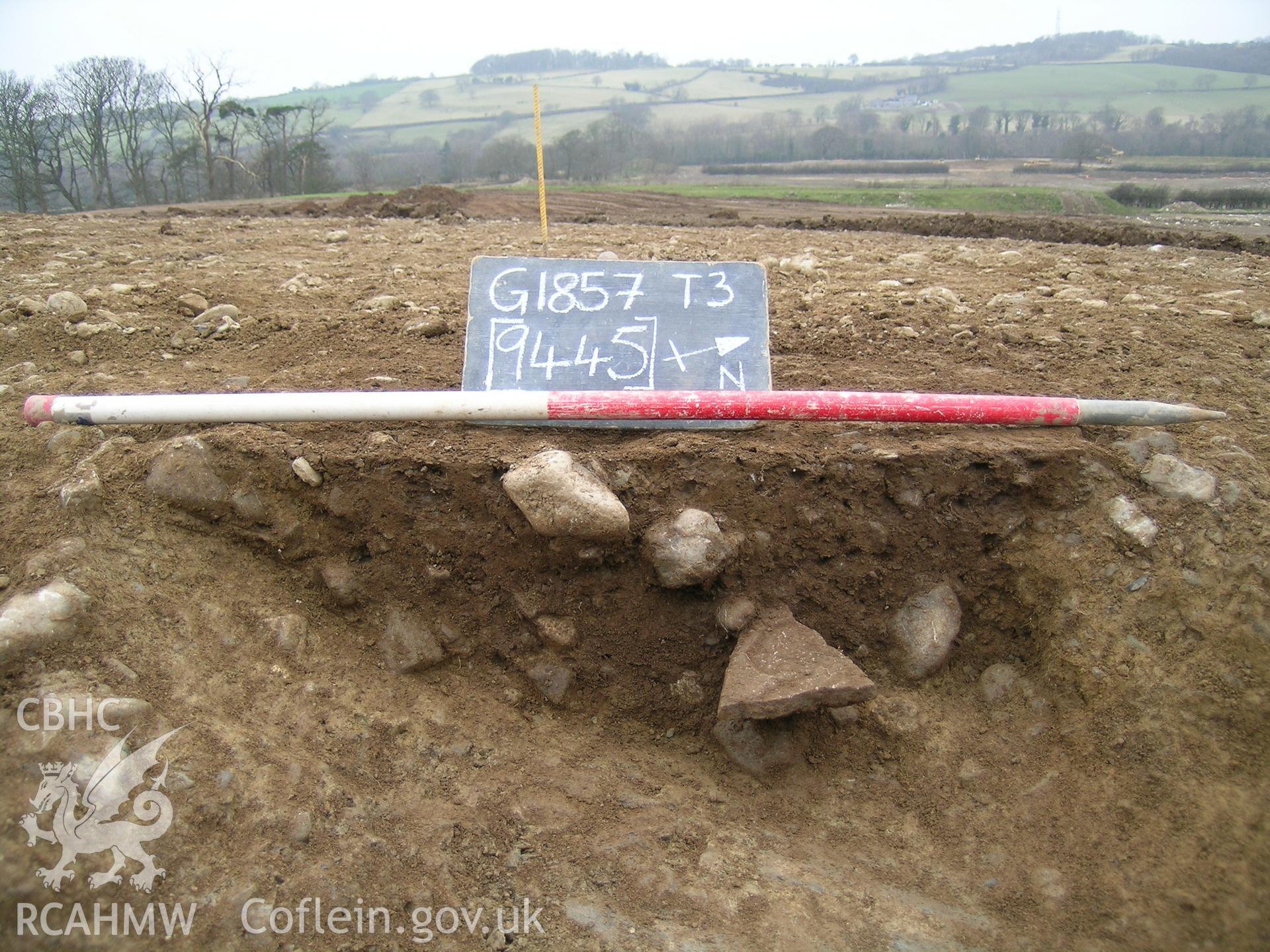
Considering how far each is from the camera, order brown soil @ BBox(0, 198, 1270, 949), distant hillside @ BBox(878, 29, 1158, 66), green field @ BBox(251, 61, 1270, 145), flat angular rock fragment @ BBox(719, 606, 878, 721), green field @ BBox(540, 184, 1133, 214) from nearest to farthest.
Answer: brown soil @ BBox(0, 198, 1270, 949) < flat angular rock fragment @ BBox(719, 606, 878, 721) < green field @ BBox(540, 184, 1133, 214) < green field @ BBox(251, 61, 1270, 145) < distant hillside @ BBox(878, 29, 1158, 66)

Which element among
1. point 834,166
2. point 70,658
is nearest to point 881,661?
point 70,658

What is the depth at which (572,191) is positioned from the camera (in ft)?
60.2

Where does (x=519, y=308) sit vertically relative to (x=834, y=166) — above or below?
below

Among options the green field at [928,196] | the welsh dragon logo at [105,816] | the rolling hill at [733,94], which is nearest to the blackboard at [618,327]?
the welsh dragon logo at [105,816]

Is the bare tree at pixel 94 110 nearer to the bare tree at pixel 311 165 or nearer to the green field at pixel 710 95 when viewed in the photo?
the bare tree at pixel 311 165

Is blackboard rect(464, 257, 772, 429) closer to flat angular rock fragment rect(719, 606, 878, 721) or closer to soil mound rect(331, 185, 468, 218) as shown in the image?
flat angular rock fragment rect(719, 606, 878, 721)

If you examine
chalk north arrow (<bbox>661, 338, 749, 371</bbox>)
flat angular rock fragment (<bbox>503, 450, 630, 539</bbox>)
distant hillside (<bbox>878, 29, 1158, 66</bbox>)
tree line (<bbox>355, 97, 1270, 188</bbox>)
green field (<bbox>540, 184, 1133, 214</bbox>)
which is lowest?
flat angular rock fragment (<bbox>503, 450, 630, 539</bbox>)

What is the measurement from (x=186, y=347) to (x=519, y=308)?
6.44 feet

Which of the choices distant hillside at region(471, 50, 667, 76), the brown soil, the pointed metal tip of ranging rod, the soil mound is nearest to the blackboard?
the brown soil

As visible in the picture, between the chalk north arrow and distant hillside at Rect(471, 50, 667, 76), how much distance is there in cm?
7383

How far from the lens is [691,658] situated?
125 inches

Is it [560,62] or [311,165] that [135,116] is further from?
[560,62]

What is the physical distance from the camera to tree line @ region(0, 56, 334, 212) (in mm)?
22000

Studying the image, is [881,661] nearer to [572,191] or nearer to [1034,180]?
[572,191]
